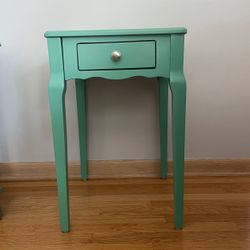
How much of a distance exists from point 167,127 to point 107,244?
590mm

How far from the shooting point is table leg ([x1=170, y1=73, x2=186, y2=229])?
0.91 meters

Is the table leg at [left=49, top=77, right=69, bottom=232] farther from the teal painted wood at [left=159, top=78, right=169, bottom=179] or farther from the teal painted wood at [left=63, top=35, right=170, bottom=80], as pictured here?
the teal painted wood at [left=159, top=78, right=169, bottom=179]

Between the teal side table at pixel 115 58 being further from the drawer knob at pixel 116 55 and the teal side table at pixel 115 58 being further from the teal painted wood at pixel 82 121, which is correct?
the teal painted wood at pixel 82 121

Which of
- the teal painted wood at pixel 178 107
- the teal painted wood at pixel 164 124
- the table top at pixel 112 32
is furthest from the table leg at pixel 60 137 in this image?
the teal painted wood at pixel 164 124

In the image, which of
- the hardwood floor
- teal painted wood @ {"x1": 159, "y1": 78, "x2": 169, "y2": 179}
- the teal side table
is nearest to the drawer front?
the teal side table

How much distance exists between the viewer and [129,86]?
4.38 ft

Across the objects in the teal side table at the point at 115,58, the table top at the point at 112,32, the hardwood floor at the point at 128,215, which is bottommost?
the hardwood floor at the point at 128,215

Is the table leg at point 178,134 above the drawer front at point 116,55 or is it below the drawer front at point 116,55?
A: below

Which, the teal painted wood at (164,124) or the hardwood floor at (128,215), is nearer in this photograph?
the hardwood floor at (128,215)

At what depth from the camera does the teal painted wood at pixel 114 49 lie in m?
0.89

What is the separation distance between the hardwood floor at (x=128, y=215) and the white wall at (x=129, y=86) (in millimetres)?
157

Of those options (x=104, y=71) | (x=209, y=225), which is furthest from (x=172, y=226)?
(x=104, y=71)

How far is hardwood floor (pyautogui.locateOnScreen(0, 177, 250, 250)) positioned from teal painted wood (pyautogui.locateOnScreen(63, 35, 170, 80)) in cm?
51

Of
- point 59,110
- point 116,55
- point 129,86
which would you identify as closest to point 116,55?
point 116,55
